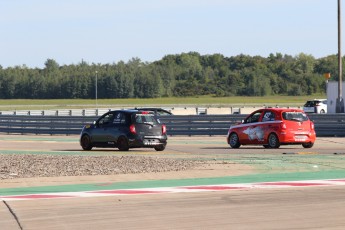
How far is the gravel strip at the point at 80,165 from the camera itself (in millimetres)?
20891

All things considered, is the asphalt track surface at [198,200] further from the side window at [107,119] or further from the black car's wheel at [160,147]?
the side window at [107,119]

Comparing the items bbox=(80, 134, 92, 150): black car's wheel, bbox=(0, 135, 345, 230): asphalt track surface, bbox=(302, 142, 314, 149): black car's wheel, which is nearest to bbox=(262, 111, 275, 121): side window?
bbox=(302, 142, 314, 149): black car's wheel

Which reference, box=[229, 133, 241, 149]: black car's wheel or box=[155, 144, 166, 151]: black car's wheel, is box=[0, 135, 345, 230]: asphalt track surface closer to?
box=[155, 144, 166, 151]: black car's wheel

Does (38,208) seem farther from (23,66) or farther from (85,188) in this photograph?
(23,66)

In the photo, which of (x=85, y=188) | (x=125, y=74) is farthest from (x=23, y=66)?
(x=85, y=188)

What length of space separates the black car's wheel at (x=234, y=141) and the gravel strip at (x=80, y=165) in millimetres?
7386

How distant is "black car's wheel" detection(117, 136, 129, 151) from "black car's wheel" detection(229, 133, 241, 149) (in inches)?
156

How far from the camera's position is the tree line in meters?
148

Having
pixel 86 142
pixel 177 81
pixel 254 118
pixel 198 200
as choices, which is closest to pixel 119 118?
pixel 86 142

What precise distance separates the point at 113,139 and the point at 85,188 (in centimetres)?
1312

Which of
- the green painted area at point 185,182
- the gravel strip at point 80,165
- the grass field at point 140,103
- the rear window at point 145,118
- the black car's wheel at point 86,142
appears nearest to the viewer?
the green painted area at point 185,182

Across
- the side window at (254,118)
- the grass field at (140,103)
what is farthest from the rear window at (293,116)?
the grass field at (140,103)

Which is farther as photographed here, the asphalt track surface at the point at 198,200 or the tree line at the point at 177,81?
the tree line at the point at 177,81


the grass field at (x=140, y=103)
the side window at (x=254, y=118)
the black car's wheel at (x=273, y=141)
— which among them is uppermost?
the side window at (x=254, y=118)
